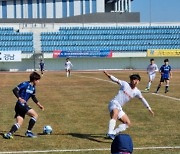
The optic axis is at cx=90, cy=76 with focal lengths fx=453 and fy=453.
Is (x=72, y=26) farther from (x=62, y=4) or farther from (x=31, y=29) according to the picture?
(x=62, y=4)

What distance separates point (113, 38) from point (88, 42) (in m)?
4.04

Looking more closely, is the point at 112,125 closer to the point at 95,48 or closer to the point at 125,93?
the point at 125,93

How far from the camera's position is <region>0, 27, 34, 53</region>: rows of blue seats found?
218 ft

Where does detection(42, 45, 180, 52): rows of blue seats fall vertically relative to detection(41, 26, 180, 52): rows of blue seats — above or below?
below

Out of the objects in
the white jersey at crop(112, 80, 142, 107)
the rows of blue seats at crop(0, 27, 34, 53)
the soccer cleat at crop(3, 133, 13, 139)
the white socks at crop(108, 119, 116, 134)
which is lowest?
the soccer cleat at crop(3, 133, 13, 139)

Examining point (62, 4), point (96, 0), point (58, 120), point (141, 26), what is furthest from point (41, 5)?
point (58, 120)

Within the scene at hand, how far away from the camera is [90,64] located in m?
67.2

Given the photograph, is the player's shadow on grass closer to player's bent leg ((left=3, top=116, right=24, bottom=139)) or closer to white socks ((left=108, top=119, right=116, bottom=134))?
white socks ((left=108, top=119, right=116, bottom=134))

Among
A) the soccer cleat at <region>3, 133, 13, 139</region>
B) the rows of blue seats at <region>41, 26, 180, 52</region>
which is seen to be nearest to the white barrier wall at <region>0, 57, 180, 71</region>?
the rows of blue seats at <region>41, 26, 180, 52</region>

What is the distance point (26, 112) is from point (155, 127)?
12.8ft

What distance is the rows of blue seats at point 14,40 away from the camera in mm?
66375

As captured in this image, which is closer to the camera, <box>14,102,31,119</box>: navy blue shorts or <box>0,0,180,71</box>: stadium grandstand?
<box>14,102,31,119</box>: navy blue shorts

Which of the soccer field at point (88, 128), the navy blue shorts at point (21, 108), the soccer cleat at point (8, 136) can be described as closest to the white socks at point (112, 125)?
the soccer field at point (88, 128)

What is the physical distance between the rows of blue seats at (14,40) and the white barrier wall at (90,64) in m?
2.51
